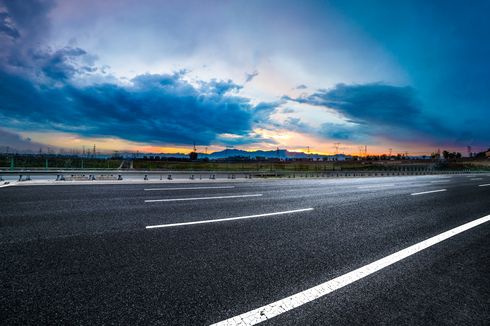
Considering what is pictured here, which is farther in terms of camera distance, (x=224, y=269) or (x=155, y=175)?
(x=155, y=175)

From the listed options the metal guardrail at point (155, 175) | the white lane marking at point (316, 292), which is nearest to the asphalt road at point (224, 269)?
the white lane marking at point (316, 292)

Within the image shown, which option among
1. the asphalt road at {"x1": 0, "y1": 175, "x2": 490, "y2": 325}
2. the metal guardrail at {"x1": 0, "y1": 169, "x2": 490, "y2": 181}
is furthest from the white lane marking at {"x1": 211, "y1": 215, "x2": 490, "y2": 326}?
the metal guardrail at {"x1": 0, "y1": 169, "x2": 490, "y2": 181}

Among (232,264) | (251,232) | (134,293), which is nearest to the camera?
(134,293)

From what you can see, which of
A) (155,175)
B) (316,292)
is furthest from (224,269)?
(155,175)

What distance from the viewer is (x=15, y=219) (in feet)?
17.3

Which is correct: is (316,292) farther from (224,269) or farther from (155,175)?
(155,175)

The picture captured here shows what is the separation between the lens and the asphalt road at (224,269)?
2170 millimetres

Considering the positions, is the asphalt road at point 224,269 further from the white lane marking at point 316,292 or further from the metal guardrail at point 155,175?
the metal guardrail at point 155,175

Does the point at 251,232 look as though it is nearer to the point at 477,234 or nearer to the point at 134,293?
the point at 134,293

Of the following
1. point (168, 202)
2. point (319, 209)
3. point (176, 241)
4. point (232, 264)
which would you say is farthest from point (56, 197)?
point (319, 209)

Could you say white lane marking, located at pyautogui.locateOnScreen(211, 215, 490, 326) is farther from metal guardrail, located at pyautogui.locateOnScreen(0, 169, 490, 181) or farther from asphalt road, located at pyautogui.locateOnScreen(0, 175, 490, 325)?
metal guardrail, located at pyautogui.locateOnScreen(0, 169, 490, 181)

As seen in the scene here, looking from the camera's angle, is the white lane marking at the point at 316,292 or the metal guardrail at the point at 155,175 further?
the metal guardrail at the point at 155,175

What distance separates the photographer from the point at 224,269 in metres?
3.03

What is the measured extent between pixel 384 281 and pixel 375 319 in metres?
0.87
